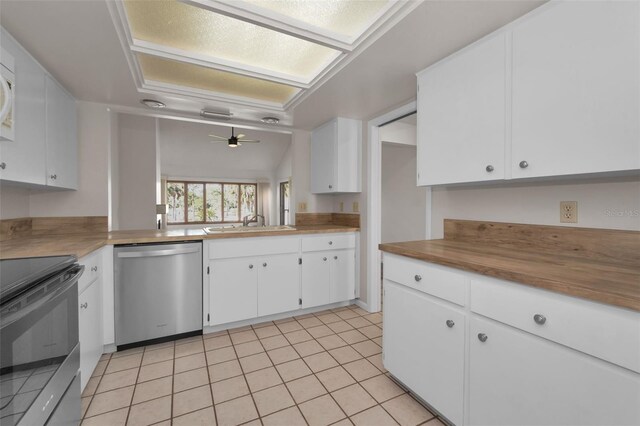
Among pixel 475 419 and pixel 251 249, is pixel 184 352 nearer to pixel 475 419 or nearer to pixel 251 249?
pixel 251 249

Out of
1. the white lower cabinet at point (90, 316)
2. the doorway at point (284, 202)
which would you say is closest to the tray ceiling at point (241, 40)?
the white lower cabinet at point (90, 316)

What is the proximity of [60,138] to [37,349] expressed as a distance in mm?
1797

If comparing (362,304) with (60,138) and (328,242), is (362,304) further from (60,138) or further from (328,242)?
(60,138)

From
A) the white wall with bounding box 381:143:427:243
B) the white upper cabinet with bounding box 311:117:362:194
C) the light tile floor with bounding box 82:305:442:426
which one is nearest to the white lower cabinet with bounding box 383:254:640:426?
the light tile floor with bounding box 82:305:442:426

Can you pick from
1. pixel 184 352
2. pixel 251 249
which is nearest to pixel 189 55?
pixel 251 249

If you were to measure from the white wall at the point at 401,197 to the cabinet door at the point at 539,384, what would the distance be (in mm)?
3194

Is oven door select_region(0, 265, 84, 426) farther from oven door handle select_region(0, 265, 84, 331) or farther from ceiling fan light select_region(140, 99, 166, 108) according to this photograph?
ceiling fan light select_region(140, 99, 166, 108)

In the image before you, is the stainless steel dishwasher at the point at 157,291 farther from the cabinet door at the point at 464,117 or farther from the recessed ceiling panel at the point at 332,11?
the cabinet door at the point at 464,117

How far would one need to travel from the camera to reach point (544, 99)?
128cm

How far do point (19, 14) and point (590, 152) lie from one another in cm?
271

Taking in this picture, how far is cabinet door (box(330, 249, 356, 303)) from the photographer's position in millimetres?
3050

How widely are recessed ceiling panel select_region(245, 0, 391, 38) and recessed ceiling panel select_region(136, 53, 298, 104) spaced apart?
0.83 m

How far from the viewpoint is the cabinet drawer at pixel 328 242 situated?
2906mm

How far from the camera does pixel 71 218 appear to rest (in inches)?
95.7
